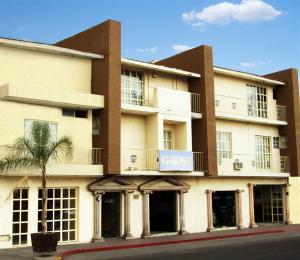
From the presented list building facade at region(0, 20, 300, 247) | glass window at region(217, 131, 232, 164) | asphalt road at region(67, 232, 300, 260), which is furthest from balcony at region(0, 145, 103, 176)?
glass window at region(217, 131, 232, 164)

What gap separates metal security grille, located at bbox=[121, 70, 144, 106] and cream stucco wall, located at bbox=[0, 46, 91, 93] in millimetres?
2199

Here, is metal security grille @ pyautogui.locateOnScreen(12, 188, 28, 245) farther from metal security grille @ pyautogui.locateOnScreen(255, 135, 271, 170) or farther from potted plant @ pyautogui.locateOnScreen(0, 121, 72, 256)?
metal security grille @ pyautogui.locateOnScreen(255, 135, 271, 170)

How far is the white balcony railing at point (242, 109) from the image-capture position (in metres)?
28.4

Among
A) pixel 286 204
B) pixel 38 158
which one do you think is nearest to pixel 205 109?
pixel 286 204

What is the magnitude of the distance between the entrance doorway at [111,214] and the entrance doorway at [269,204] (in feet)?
39.9

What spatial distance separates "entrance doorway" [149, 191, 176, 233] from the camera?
26.4 metres

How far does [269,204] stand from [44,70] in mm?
17977

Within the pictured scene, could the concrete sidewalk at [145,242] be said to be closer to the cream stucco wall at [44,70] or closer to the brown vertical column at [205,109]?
the brown vertical column at [205,109]

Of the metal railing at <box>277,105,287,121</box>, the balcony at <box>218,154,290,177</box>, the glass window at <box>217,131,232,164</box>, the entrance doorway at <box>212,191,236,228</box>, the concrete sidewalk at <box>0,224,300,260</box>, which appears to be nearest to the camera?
the concrete sidewalk at <box>0,224,300,260</box>

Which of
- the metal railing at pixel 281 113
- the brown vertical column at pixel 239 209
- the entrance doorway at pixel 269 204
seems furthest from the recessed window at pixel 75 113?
the entrance doorway at pixel 269 204

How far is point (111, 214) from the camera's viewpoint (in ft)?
80.6

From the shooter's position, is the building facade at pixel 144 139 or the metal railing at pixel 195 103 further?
the metal railing at pixel 195 103

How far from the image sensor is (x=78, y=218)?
21328 mm

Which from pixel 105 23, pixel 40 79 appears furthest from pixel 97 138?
pixel 105 23
